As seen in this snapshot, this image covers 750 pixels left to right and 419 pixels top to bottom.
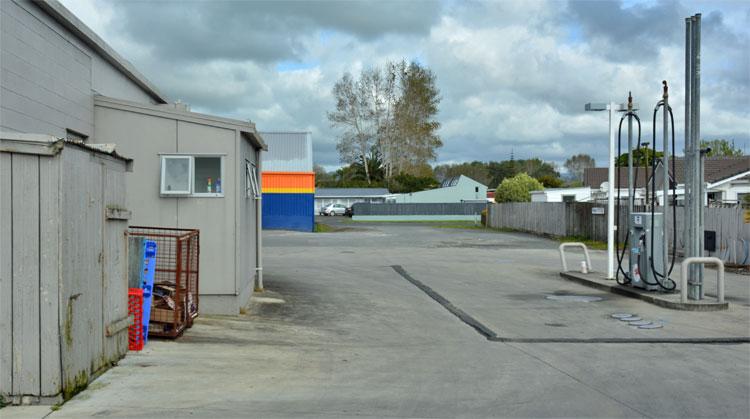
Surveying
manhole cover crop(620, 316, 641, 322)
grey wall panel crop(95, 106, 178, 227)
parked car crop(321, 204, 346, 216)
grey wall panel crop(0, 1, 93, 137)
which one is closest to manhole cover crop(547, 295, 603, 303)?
manhole cover crop(620, 316, 641, 322)

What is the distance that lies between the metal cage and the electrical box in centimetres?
898

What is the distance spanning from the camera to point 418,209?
2911 inches

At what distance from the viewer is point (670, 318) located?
1272 cm

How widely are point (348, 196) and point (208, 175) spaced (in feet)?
266

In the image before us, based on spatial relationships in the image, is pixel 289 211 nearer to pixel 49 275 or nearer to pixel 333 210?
pixel 49 275

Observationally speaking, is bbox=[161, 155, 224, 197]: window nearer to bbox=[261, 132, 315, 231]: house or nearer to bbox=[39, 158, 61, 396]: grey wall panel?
bbox=[39, 158, 61, 396]: grey wall panel

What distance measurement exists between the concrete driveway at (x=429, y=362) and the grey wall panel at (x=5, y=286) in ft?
1.94

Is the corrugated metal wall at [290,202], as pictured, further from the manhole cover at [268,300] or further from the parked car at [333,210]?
the parked car at [333,210]

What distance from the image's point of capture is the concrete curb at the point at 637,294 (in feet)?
44.4

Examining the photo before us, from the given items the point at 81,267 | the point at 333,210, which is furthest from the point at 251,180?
the point at 333,210

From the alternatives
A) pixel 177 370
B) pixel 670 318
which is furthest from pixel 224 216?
pixel 670 318

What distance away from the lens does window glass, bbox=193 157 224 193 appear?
12328 mm

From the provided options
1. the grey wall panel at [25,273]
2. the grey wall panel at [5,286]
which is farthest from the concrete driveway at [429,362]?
the grey wall panel at [5,286]

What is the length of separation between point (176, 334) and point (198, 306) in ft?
6.83
